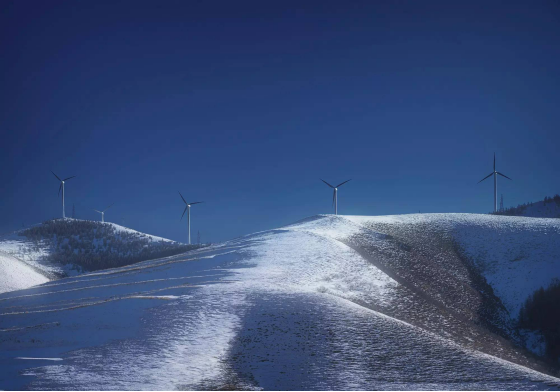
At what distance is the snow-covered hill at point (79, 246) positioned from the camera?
118m

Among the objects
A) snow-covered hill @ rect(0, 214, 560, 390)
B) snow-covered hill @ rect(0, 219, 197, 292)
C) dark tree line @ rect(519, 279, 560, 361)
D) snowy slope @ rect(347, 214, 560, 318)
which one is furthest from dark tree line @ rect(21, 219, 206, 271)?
dark tree line @ rect(519, 279, 560, 361)

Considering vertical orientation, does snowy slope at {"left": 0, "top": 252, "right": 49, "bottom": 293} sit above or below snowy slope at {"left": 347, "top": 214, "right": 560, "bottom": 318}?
below

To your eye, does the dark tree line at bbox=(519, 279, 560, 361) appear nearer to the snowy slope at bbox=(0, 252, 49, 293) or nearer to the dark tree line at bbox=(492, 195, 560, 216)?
the dark tree line at bbox=(492, 195, 560, 216)

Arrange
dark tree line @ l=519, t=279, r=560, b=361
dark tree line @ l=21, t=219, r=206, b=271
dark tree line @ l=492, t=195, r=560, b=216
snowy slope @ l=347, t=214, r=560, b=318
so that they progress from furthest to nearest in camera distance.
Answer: dark tree line @ l=21, t=219, r=206, b=271
dark tree line @ l=492, t=195, r=560, b=216
snowy slope @ l=347, t=214, r=560, b=318
dark tree line @ l=519, t=279, r=560, b=361

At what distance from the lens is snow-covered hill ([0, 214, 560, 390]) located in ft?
60.5

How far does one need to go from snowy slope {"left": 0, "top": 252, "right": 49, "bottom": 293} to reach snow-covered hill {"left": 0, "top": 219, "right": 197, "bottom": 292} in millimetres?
16888

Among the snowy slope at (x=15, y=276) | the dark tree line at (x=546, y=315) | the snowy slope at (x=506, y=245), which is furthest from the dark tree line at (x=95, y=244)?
the dark tree line at (x=546, y=315)

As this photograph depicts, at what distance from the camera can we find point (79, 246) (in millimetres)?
142750

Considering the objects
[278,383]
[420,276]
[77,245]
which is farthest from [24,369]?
[77,245]

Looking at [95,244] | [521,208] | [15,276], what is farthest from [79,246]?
[521,208]

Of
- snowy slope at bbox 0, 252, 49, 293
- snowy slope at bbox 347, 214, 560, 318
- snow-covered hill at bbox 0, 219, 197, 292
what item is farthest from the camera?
snow-covered hill at bbox 0, 219, 197, 292

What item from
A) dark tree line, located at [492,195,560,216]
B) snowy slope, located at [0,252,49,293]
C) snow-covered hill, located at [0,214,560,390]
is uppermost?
dark tree line, located at [492,195,560,216]

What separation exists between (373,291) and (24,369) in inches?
1024

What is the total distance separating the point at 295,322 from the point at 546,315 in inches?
1008
